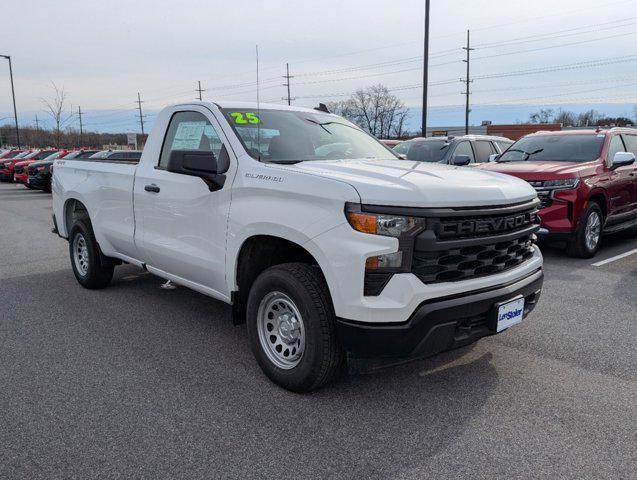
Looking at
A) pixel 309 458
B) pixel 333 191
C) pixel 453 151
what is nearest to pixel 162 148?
pixel 333 191

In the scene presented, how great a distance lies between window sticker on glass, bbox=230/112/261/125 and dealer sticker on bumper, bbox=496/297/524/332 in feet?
7.63

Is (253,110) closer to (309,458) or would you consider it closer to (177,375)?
(177,375)

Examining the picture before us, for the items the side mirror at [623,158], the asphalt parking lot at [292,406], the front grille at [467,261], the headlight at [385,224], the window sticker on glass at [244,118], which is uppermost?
the window sticker on glass at [244,118]

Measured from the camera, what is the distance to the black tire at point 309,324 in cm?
334

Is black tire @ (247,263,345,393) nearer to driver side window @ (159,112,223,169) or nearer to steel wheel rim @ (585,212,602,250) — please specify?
driver side window @ (159,112,223,169)

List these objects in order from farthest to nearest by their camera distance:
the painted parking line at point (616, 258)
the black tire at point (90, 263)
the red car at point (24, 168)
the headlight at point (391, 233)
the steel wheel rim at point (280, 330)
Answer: the red car at point (24, 168)
the painted parking line at point (616, 258)
the black tire at point (90, 263)
the steel wheel rim at point (280, 330)
the headlight at point (391, 233)

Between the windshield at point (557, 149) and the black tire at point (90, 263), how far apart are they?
6532 millimetres

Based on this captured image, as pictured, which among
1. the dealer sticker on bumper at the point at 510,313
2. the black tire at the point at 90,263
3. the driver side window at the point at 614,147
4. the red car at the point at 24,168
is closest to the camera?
the dealer sticker on bumper at the point at 510,313

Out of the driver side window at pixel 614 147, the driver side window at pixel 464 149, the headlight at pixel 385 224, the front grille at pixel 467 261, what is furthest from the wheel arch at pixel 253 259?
the driver side window at pixel 464 149

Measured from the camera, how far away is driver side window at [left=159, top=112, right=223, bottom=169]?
4410mm

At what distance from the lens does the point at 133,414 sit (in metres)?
3.38

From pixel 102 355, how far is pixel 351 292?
2.35 m

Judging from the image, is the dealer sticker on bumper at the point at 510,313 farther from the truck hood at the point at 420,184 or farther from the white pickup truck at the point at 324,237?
the truck hood at the point at 420,184

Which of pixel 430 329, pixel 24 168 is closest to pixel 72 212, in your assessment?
pixel 430 329
